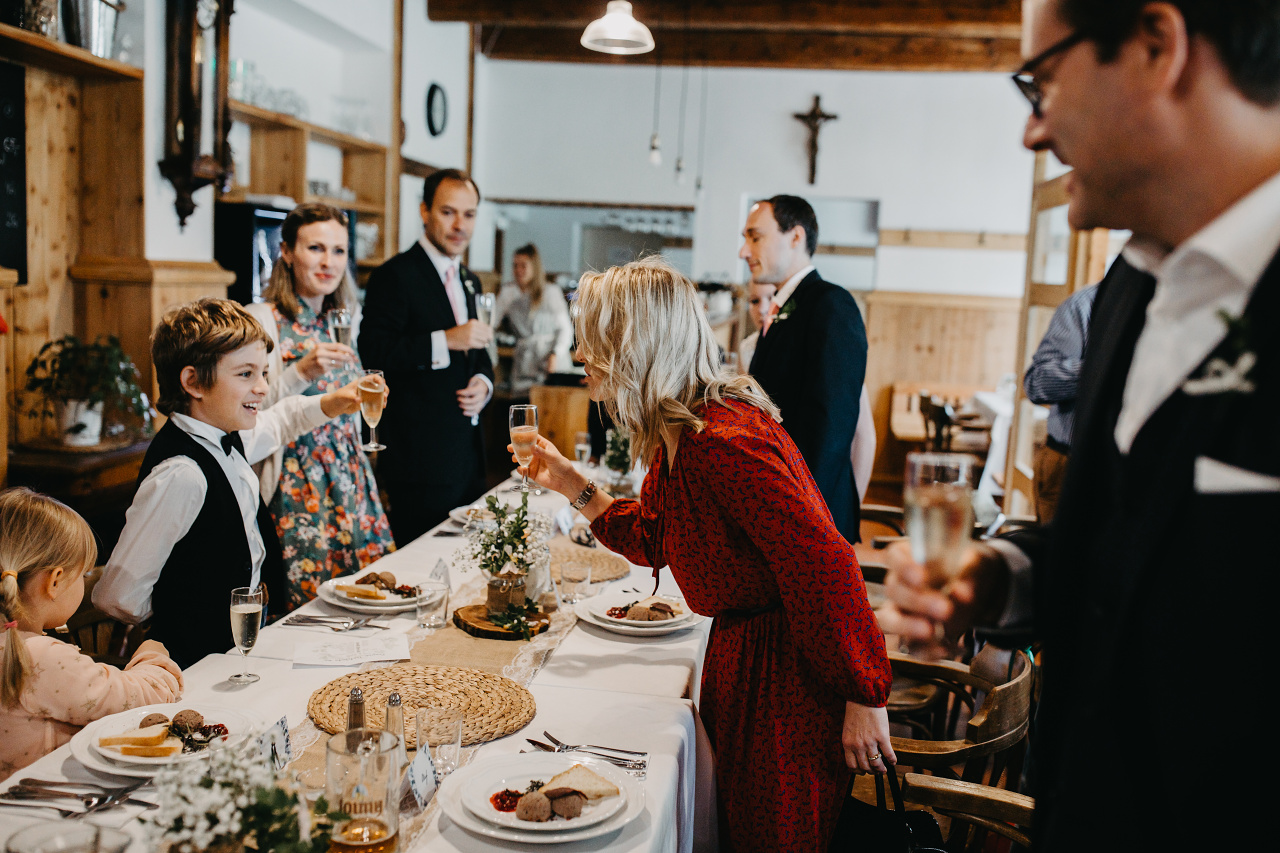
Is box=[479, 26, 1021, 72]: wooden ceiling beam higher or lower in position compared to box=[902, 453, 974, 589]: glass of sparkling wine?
higher

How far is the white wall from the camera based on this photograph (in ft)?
28.6

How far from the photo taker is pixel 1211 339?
0.77 meters

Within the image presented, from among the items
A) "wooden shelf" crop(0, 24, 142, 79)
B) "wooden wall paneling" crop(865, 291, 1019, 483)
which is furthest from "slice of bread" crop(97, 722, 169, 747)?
"wooden wall paneling" crop(865, 291, 1019, 483)

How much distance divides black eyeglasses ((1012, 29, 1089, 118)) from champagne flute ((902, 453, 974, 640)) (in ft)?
1.10

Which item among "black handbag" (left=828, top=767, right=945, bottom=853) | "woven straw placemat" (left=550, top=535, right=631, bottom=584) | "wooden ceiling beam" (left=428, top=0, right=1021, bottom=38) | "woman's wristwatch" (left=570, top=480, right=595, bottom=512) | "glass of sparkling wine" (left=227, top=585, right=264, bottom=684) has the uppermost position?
"wooden ceiling beam" (left=428, top=0, right=1021, bottom=38)

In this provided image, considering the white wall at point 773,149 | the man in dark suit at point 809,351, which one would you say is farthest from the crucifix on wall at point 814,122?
the man in dark suit at point 809,351

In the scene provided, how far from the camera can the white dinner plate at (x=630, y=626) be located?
2086mm

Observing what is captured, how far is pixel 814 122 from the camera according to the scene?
346 inches

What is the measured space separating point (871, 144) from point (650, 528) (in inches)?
299

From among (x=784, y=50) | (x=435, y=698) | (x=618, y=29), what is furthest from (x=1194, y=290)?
(x=784, y=50)

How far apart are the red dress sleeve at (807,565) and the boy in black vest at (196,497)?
1.09 metres

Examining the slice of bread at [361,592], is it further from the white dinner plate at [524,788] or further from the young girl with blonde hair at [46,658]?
the white dinner plate at [524,788]

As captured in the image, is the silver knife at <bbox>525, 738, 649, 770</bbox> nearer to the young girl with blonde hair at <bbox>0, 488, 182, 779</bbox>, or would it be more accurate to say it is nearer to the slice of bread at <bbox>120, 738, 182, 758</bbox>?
the slice of bread at <bbox>120, 738, 182, 758</bbox>

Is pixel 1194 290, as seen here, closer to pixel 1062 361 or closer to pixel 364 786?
pixel 364 786
